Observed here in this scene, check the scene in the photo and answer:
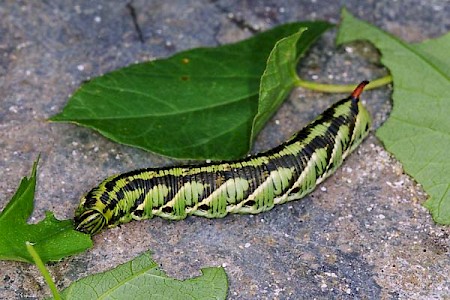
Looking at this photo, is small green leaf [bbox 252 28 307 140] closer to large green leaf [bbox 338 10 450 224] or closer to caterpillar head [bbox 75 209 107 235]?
large green leaf [bbox 338 10 450 224]

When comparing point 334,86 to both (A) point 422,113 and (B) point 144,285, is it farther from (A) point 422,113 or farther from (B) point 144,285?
(B) point 144,285

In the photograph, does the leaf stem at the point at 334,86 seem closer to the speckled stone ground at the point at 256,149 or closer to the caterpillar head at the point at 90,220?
the speckled stone ground at the point at 256,149

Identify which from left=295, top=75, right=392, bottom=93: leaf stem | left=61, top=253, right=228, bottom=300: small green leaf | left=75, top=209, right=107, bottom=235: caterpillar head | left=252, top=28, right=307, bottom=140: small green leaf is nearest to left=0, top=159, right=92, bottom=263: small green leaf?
left=75, top=209, right=107, bottom=235: caterpillar head

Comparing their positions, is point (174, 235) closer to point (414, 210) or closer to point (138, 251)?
point (138, 251)

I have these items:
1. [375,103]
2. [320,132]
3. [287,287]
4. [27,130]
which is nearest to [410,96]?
[375,103]

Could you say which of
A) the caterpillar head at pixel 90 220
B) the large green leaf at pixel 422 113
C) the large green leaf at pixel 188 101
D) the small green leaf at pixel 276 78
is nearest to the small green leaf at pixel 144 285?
the caterpillar head at pixel 90 220

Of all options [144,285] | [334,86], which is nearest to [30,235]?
[144,285]
